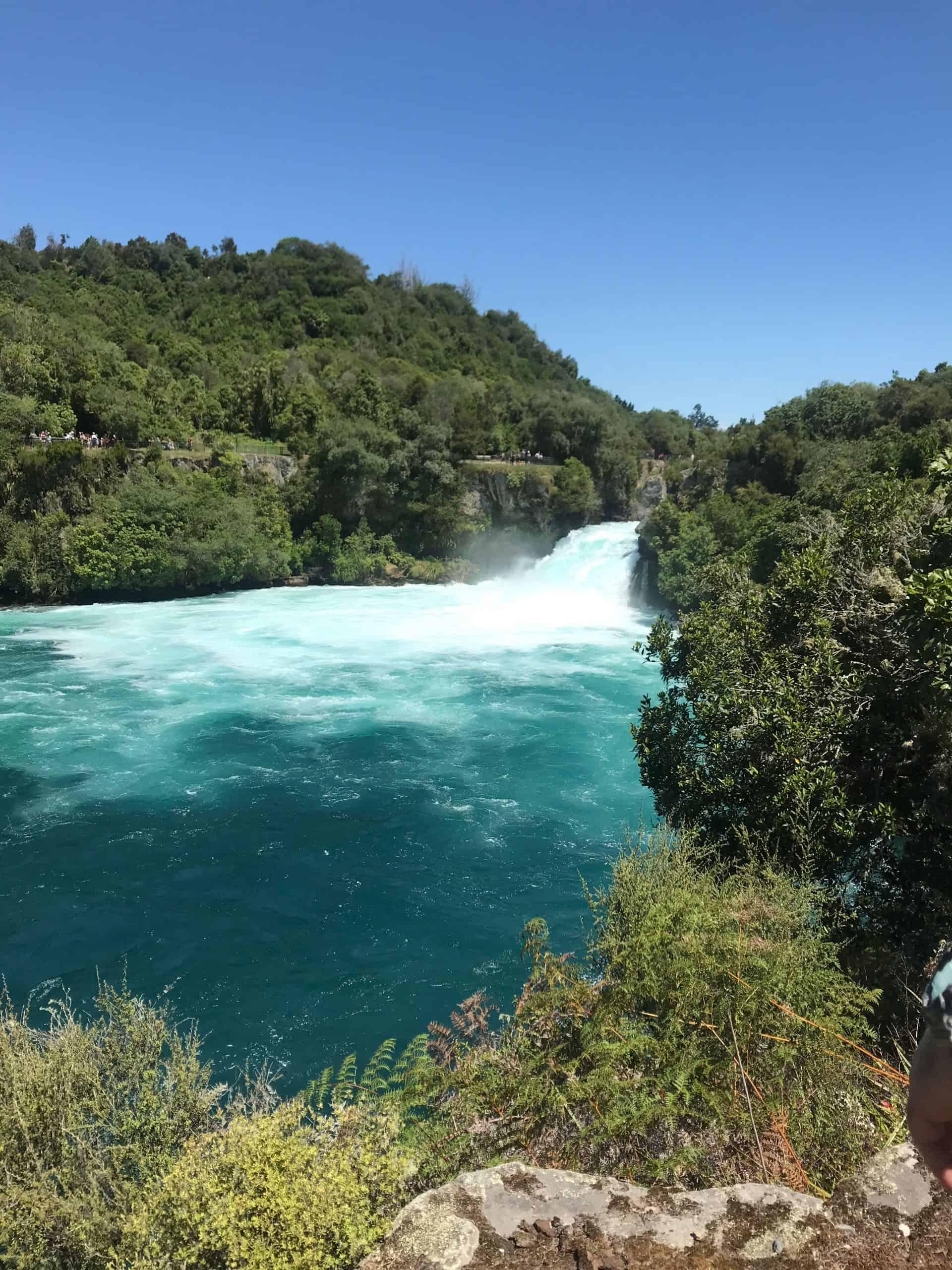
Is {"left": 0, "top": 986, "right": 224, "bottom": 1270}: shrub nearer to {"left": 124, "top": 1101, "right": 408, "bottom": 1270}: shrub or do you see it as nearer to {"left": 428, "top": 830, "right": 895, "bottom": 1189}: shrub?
{"left": 124, "top": 1101, "right": 408, "bottom": 1270}: shrub

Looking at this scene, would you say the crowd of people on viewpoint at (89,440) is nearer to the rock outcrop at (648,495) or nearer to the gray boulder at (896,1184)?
the rock outcrop at (648,495)

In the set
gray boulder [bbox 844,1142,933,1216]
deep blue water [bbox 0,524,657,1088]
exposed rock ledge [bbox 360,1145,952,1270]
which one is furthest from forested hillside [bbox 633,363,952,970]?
exposed rock ledge [bbox 360,1145,952,1270]

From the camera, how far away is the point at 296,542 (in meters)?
43.4

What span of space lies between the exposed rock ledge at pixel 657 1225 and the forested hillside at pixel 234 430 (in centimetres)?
3703

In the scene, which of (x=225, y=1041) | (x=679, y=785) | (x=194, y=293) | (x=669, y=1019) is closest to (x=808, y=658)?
(x=679, y=785)

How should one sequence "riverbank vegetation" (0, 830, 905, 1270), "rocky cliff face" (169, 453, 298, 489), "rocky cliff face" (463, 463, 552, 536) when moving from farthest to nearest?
"rocky cliff face" (463, 463, 552, 536)
"rocky cliff face" (169, 453, 298, 489)
"riverbank vegetation" (0, 830, 905, 1270)

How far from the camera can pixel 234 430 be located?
5319 centimetres

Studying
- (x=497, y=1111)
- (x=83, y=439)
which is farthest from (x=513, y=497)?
(x=497, y=1111)

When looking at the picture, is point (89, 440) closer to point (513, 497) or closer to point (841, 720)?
point (513, 497)

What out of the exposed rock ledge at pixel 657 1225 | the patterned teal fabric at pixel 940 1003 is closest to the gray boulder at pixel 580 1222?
the exposed rock ledge at pixel 657 1225

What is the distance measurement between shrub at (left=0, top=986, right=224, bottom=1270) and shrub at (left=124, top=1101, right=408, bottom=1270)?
0.72 m

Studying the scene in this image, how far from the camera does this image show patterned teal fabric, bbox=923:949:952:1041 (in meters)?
1.50

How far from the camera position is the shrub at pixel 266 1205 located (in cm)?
418

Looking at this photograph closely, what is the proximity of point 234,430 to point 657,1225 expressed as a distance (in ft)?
183
